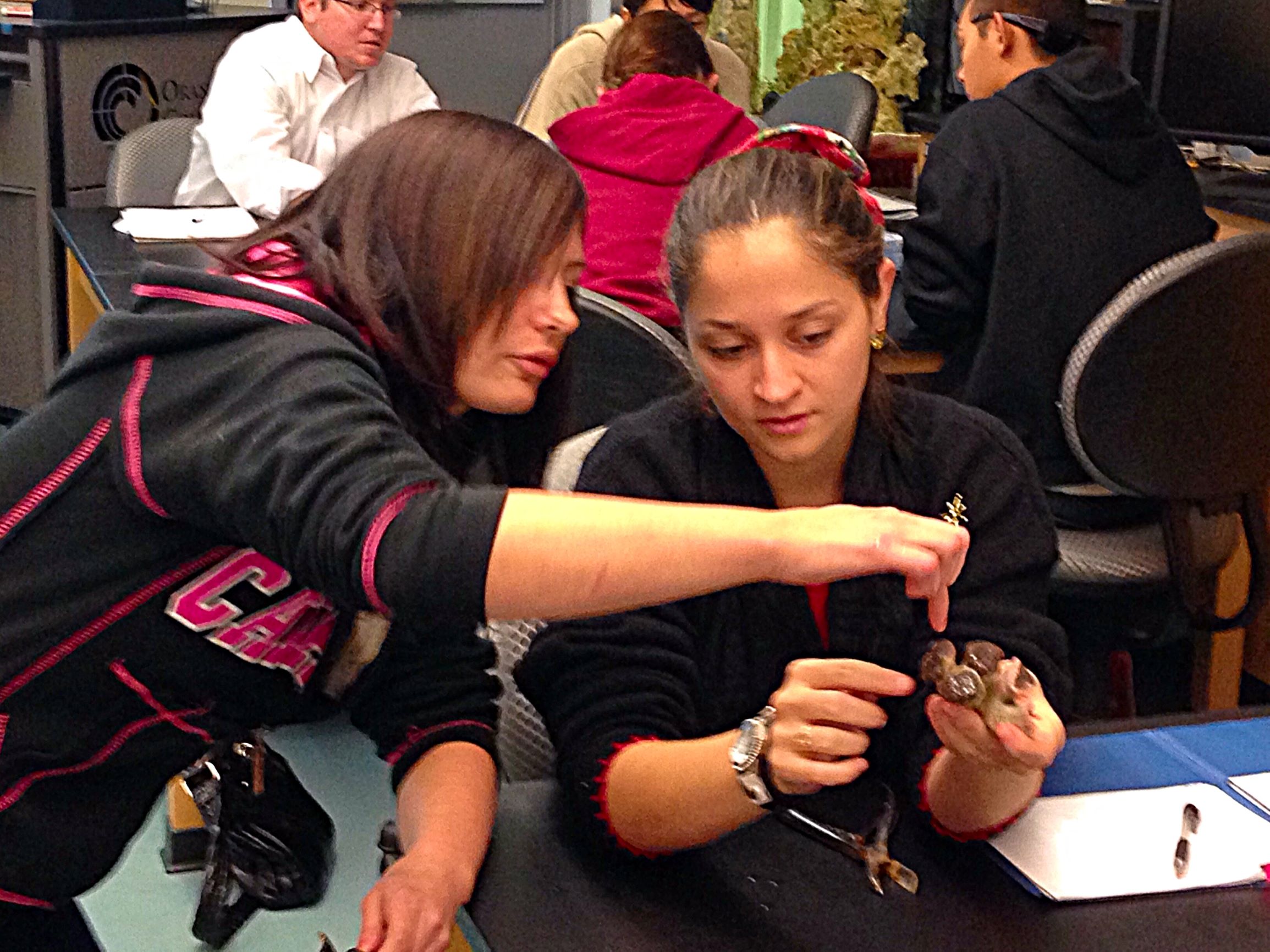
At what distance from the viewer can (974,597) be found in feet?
4.22

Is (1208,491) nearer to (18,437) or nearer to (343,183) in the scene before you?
(343,183)

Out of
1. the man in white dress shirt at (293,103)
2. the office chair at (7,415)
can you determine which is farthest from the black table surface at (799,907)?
the office chair at (7,415)

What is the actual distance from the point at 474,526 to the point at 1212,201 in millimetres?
2836

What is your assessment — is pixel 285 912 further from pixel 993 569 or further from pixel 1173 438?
pixel 1173 438

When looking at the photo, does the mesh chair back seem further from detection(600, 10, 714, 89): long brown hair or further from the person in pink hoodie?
detection(600, 10, 714, 89): long brown hair

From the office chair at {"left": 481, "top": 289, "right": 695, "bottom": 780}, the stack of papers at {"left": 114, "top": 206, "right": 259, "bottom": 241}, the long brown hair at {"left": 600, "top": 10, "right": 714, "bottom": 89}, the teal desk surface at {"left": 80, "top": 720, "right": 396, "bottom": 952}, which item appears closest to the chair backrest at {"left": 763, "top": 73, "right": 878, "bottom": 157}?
the long brown hair at {"left": 600, "top": 10, "right": 714, "bottom": 89}

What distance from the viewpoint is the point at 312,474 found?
0.84m

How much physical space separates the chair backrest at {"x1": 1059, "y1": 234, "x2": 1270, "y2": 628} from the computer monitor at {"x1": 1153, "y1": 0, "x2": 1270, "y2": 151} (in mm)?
1483

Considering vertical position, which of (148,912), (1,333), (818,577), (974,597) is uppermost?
(818,577)

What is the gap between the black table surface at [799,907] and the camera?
0.96 metres

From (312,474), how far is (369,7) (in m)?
2.87

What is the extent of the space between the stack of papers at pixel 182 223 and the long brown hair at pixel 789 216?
62.6 inches

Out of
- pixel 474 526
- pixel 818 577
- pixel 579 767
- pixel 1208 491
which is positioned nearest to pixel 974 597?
pixel 579 767

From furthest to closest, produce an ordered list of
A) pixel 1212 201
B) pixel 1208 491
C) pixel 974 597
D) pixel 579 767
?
pixel 1212 201
pixel 1208 491
pixel 974 597
pixel 579 767
